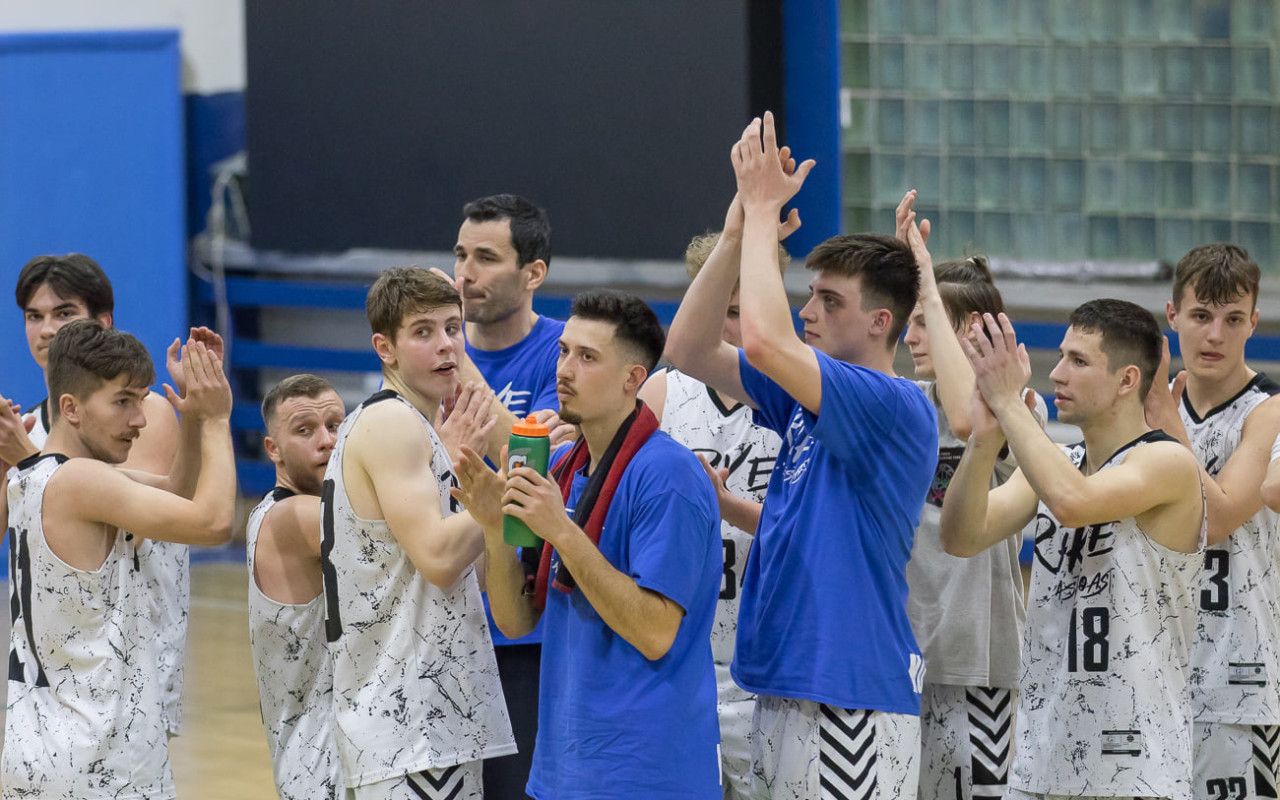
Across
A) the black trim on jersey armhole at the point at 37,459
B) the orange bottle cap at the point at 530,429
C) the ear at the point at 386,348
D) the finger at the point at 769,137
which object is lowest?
the black trim on jersey armhole at the point at 37,459

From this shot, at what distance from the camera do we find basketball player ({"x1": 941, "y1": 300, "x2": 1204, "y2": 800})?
3637 mm

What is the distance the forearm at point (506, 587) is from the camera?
11.1ft

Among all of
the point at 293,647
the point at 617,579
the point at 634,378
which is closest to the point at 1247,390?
the point at 634,378

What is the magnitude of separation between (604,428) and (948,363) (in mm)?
1140

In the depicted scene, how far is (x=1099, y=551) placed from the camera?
376 cm

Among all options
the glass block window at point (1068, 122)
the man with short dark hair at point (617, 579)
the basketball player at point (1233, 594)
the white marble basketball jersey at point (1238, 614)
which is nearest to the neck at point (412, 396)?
the man with short dark hair at point (617, 579)

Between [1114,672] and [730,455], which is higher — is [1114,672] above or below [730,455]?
below

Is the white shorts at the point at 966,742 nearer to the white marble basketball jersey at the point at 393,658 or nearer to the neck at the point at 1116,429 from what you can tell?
the neck at the point at 1116,429

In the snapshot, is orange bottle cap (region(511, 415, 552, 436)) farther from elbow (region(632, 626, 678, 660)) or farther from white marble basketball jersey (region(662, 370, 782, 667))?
white marble basketball jersey (region(662, 370, 782, 667))

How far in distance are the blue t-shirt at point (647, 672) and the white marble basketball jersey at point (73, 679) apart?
116cm

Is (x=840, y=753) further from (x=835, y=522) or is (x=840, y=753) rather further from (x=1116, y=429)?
(x=1116, y=429)

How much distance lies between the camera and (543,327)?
185 inches

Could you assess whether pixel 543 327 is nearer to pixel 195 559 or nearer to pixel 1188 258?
pixel 1188 258

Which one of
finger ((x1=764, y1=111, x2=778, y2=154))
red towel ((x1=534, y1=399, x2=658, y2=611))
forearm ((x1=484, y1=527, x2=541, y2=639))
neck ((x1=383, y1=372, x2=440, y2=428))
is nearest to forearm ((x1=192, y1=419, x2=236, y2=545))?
neck ((x1=383, y1=372, x2=440, y2=428))
